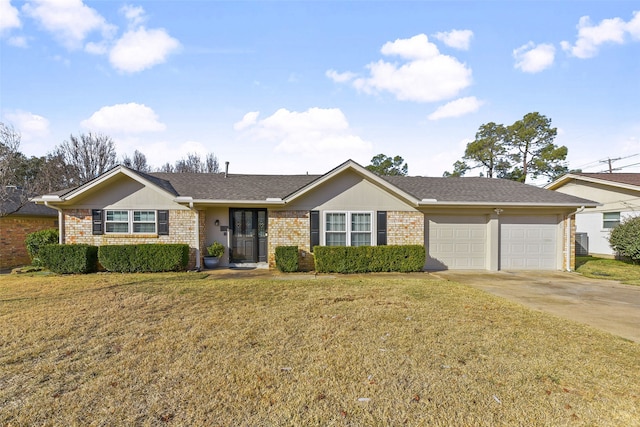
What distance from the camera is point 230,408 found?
117 inches

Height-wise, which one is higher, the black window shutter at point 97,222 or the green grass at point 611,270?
the black window shutter at point 97,222

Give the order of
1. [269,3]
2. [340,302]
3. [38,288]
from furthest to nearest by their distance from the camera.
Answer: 1. [269,3]
2. [38,288]
3. [340,302]

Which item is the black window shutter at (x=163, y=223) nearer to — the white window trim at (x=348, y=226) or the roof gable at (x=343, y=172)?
the roof gable at (x=343, y=172)

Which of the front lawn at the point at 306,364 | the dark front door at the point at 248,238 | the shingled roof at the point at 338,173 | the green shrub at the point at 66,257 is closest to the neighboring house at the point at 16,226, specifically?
the green shrub at the point at 66,257

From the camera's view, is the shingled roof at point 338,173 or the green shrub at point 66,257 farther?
the shingled roof at point 338,173

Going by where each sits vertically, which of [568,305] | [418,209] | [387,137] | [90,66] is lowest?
[568,305]

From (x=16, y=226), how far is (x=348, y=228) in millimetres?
14896

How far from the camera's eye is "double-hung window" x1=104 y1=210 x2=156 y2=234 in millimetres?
11469

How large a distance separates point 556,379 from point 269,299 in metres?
5.29

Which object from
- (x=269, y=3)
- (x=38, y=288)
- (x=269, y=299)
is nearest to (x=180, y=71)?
(x=269, y=3)

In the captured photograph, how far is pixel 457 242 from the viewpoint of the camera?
12.2m

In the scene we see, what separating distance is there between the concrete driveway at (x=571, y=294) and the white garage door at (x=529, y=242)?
0.74 metres

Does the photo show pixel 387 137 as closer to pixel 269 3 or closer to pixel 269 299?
pixel 269 3

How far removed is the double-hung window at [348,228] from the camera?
458 inches
